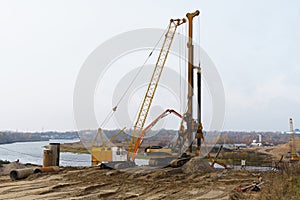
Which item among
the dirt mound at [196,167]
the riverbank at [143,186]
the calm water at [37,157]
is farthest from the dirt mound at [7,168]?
the calm water at [37,157]

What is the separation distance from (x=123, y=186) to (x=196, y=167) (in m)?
6.41

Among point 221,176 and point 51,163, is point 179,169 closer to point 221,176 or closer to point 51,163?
point 221,176

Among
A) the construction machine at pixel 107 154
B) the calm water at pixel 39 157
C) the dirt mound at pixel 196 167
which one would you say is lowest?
the calm water at pixel 39 157

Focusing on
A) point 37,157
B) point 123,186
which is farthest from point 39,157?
point 123,186

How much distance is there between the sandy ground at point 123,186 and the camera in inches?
471

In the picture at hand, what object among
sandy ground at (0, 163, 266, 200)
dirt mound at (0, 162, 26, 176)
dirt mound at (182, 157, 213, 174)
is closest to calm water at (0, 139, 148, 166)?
dirt mound at (0, 162, 26, 176)

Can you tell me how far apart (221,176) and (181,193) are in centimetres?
567

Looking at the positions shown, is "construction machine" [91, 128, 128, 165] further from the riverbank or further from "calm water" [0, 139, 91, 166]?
"calm water" [0, 139, 91, 166]

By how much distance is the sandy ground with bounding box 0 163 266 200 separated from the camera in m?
12.0

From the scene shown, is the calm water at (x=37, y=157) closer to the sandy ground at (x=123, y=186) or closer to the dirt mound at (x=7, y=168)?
the dirt mound at (x=7, y=168)

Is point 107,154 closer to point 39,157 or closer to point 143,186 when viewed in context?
point 143,186

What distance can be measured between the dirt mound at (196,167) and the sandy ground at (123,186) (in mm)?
565

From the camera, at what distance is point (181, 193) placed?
12.7 metres

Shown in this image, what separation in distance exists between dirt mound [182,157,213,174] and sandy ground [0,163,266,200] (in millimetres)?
565
